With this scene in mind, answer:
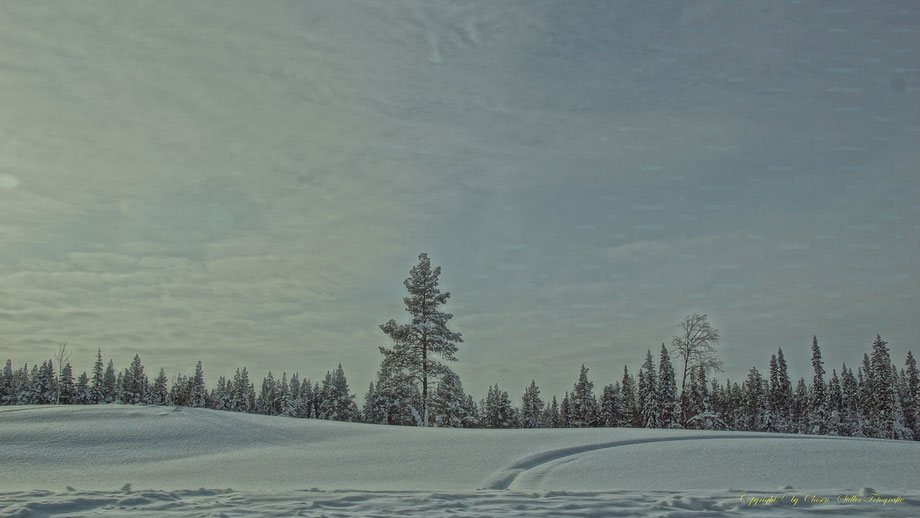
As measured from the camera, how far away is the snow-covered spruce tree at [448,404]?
37.6m

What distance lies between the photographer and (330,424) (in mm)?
21406

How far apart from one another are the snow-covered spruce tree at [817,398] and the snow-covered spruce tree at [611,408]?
25.3 metres

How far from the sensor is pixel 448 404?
125 ft

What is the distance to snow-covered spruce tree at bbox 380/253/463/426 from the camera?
37.7 meters

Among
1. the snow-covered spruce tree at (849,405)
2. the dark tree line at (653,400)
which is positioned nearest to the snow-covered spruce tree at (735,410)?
the dark tree line at (653,400)

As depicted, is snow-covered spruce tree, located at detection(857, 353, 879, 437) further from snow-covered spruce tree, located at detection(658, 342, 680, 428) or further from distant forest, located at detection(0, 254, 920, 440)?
snow-covered spruce tree, located at detection(658, 342, 680, 428)

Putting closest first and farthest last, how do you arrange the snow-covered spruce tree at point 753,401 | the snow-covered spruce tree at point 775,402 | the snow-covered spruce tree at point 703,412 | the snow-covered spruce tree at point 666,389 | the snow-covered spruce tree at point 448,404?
1. the snow-covered spruce tree at point 448,404
2. the snow-covered spruce tree at point 703,412
3. the snow-covered spruce tree at point 666,389
4. the snow-covered spruce tree at point 775,402
5. the snow-covered spruce tree at point 753,401

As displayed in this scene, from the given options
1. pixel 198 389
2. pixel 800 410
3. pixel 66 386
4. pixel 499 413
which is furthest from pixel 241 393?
pixel 800 410

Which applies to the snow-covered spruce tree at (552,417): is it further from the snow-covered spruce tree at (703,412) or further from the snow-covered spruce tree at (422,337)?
the snow-covered spruce tree at (422,337)

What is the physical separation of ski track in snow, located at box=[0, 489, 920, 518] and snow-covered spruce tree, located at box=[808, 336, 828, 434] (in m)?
78.8

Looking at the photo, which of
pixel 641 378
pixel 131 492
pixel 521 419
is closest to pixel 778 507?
pixel 131 492

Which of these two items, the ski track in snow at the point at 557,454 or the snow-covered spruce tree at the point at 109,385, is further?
the snow-covered spruce tree at the point at 109,385

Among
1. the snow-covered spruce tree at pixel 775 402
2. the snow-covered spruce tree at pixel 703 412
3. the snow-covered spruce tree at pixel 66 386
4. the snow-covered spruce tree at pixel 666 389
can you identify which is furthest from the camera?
the snow-covered spruce tree at pixel 66 386

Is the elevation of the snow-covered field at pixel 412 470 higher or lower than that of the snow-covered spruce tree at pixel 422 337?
A: lower
